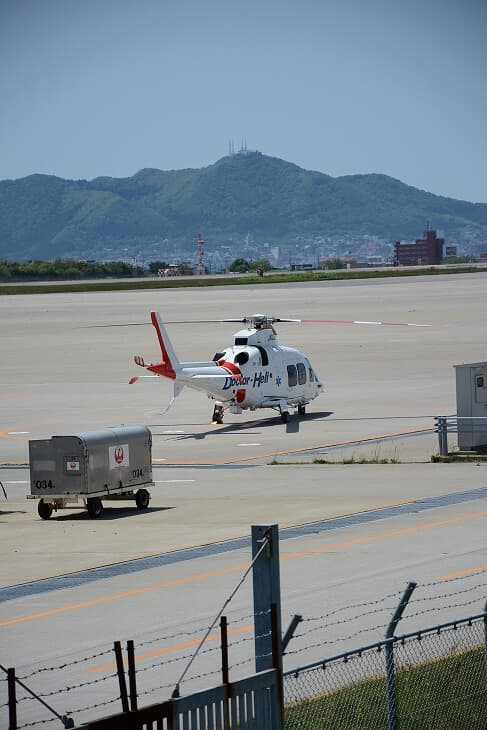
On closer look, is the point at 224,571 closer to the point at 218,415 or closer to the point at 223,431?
the point at 223,431

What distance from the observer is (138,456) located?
31188mm

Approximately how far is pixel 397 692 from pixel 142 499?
663 inches

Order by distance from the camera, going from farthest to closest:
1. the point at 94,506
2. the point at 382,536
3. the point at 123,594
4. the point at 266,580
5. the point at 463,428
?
1. the point at 463,428
2. the point at 94,506
3. the point at 382,536
4. the point at 123,594
5. the point at 266,580

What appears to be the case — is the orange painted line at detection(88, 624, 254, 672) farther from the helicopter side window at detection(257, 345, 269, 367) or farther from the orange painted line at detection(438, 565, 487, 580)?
the helicopter side window at detection(257, 345, 269, 367)


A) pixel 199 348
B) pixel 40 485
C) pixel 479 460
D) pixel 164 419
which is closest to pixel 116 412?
pixel 164 419

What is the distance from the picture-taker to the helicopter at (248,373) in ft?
142

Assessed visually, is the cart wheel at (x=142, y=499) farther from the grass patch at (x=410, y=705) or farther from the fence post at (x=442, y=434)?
the grass patch at (x=410, y=705)

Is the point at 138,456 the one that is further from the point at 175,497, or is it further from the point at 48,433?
the point at 48,433

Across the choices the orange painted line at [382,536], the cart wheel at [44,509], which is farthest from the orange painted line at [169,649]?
the cart wheel at [44,509]

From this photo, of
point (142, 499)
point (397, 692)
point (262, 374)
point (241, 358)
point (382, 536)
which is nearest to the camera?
→ point (397, 692)

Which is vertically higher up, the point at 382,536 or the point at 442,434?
the point at 442,434

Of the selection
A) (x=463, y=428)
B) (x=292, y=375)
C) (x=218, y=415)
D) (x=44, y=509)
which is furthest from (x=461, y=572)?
(x=218, y=415)

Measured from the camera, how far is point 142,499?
102ft

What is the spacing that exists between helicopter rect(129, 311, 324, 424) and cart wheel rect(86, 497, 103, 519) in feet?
42.3
